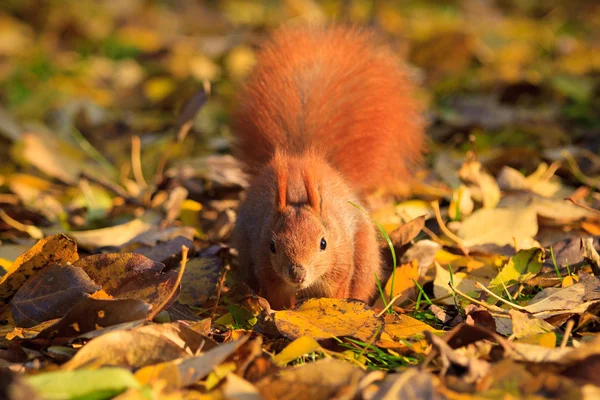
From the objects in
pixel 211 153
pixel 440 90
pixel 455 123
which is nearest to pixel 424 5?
pixel 440 90

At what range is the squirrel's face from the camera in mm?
1902

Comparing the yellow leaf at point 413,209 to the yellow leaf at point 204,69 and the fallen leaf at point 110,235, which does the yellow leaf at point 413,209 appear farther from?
the yellow leaf at point 204,69

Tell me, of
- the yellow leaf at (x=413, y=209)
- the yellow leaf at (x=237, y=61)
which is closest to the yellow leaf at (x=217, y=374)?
the yellow leaf at (x=413, y=209)

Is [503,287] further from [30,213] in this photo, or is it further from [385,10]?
[385,10]

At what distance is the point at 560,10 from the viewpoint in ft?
20.9

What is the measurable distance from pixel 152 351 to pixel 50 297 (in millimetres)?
394

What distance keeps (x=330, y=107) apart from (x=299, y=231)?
0.64 metres

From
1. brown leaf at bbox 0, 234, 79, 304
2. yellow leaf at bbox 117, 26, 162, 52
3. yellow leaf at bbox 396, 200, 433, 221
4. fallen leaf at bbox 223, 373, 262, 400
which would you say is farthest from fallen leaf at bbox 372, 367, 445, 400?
yellow leaf at bbox 117, 26, 162, 52

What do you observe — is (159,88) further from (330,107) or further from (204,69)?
(330,107)

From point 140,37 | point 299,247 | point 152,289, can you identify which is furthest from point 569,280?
point 140,37

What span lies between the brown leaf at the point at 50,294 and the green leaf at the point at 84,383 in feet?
1.40

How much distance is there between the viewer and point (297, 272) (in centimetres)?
189

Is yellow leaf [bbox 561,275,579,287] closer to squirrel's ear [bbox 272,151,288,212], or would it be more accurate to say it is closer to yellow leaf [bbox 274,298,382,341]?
yellow leaf [bbox 274,298,382,341]

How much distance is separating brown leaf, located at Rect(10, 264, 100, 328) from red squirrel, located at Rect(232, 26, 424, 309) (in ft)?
1.71
